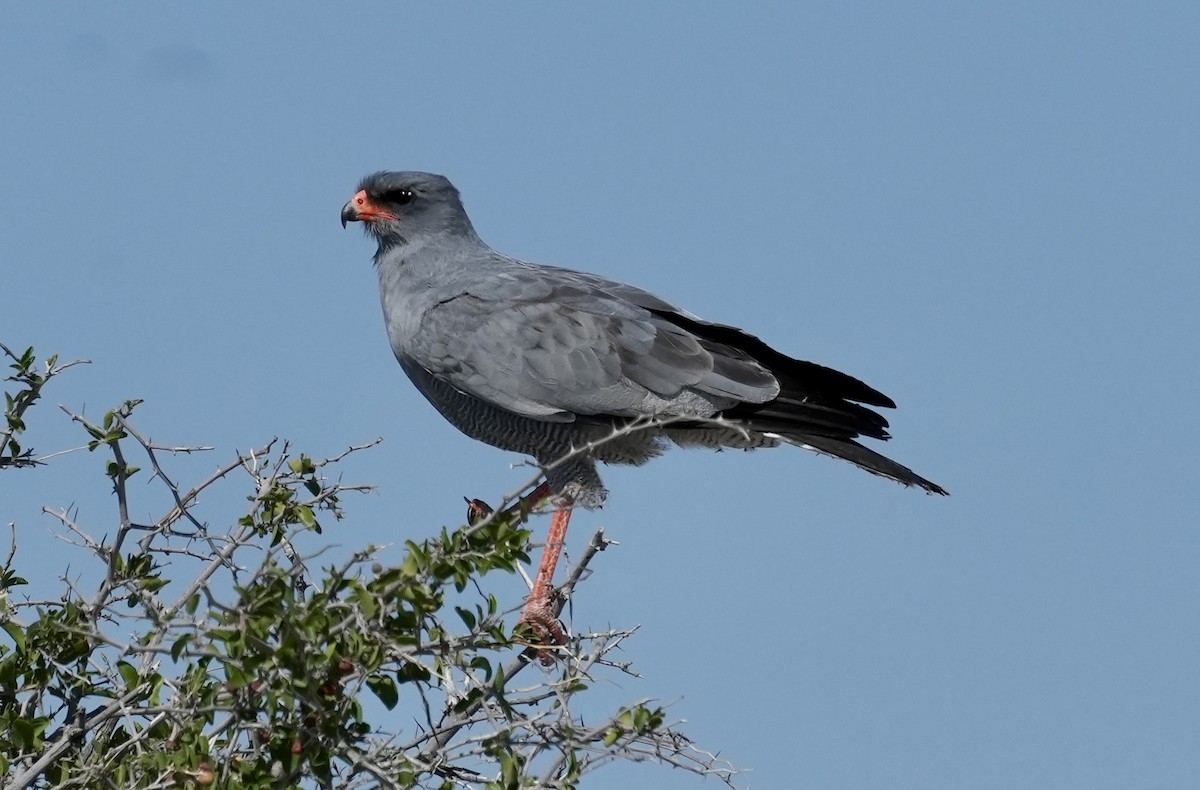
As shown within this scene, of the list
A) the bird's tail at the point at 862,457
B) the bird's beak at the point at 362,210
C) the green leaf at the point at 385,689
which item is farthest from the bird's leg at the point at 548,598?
the bird's beak at the point at 362,210

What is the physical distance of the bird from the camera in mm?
6352

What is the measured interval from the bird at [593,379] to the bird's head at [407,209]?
0.38m

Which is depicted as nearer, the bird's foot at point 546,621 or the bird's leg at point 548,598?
the bird's leg at point 548,598

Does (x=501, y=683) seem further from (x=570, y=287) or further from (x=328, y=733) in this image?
(x=570, y=287)

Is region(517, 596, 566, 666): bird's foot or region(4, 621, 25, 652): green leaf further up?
region(517, 596, 566, 666): bird's foot

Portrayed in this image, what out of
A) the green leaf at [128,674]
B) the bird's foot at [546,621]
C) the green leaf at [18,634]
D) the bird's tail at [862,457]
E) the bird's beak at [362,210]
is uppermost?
the bird's beak at [362,210]

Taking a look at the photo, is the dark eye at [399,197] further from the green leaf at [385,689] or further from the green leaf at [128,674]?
the green leaf at [385,689]

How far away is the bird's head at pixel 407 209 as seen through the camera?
7.30 meters

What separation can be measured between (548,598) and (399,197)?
303cm

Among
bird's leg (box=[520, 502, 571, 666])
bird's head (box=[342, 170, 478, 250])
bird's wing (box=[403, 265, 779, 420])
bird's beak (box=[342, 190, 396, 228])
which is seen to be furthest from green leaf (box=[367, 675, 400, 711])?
bird's beak (box=[342, 190, 396, 228])

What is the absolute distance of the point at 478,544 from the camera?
390cm

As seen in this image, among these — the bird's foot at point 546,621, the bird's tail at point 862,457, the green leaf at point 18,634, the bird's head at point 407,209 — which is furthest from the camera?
the bird's head at point 407,209

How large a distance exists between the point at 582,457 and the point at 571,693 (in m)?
2.42

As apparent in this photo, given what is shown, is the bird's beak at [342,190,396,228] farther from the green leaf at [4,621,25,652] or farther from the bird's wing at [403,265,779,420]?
the green leaf at [4,621,25,652]
